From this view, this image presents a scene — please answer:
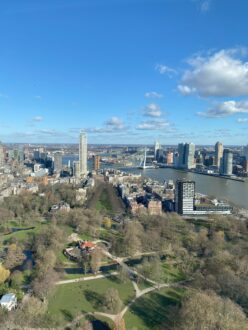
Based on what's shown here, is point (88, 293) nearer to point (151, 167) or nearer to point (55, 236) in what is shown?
point (55, 236)

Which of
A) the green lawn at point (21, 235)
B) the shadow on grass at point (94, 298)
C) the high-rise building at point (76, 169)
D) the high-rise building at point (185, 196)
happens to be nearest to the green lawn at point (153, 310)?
the shadow on grass at point (94, 298)

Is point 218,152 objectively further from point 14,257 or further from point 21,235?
point 14,257

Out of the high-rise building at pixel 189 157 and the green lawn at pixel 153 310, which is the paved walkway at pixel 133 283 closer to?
the green lawn at pixel 153 310

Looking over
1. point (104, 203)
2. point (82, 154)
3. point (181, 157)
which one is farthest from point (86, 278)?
point (181, 157)

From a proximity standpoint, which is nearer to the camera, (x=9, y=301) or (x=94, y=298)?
(x=9, y=301)

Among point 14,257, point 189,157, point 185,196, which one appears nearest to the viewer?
point 14,257

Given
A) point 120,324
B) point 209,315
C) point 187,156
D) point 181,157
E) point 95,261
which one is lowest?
point 120,324

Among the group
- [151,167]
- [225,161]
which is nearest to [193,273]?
[225,161]
